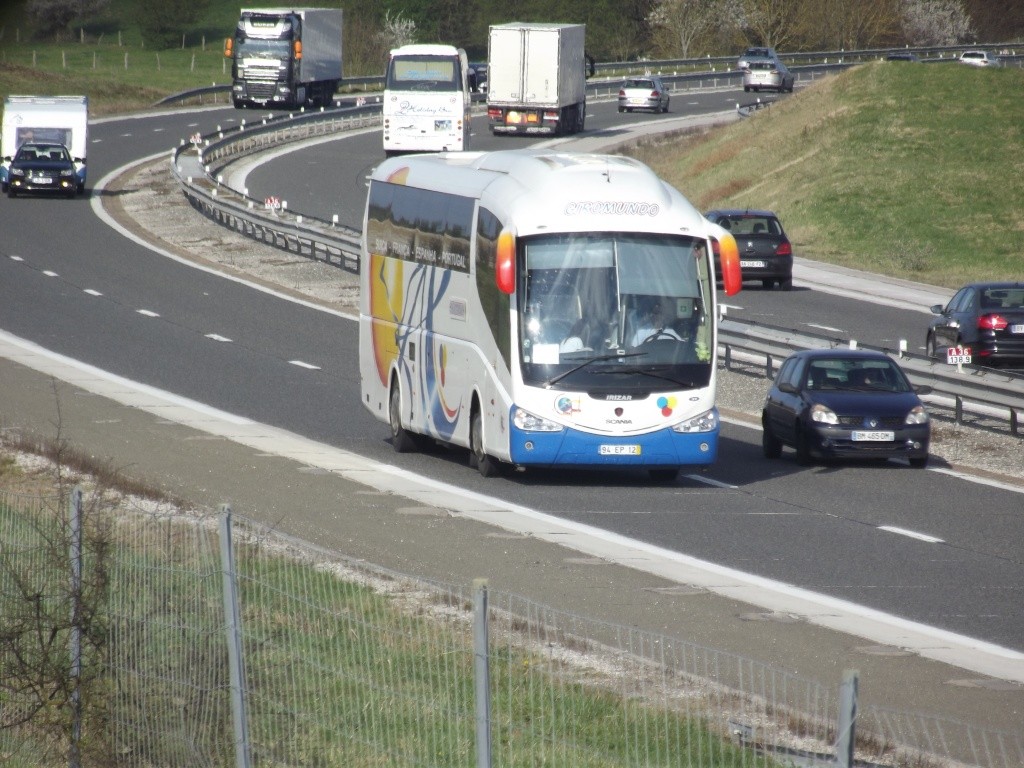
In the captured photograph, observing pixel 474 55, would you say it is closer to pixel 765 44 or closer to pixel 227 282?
pixel 765 44

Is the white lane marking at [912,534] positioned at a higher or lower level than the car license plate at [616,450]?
lower

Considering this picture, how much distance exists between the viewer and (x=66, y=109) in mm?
53406

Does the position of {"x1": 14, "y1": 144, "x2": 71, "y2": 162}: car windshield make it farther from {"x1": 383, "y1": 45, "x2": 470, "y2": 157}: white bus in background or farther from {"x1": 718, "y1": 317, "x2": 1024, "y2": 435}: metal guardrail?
{"x1": 718, "y1": 317, "x2": 1024, "y2": 435}: metal guardrail

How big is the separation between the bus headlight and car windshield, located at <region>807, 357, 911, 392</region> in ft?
9.98

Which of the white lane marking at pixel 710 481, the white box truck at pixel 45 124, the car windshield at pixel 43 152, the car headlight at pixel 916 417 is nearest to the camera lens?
the white lane marking at pixel 710 481

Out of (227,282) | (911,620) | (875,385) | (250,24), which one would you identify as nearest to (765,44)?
(250,24)

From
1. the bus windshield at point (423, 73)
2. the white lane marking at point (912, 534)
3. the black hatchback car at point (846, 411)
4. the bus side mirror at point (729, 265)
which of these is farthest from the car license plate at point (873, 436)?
the bus windshield at point (423, 73)

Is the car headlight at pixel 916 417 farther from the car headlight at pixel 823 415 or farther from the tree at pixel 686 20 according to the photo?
the tree at pixel 686 20

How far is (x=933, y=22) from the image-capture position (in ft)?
419

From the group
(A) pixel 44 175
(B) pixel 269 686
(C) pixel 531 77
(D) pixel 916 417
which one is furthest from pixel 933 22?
(B) pixel 269 686

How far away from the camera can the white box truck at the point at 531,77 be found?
224 feet

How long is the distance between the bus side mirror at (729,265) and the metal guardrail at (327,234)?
16.3 ft

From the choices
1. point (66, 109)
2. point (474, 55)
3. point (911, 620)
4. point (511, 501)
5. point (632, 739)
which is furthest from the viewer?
point (474, 55)

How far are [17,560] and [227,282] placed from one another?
29.2 metres
